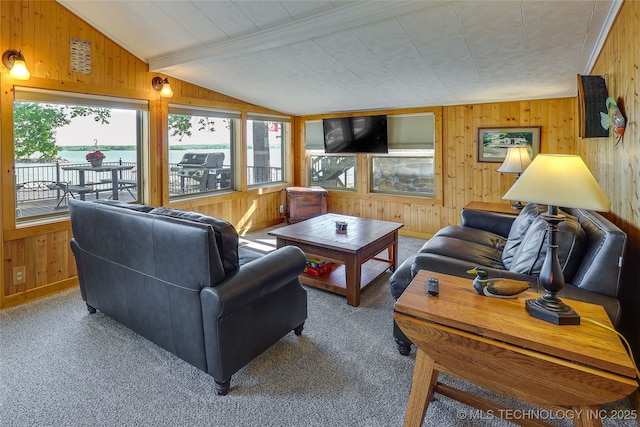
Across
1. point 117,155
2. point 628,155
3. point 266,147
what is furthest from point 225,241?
point 266,147

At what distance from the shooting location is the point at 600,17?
248 cm

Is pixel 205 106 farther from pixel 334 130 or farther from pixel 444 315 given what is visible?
pixel 444 315

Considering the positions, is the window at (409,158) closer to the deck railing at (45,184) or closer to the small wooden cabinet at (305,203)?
the small wooden cabinet at (305,203)

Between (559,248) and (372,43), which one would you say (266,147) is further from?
(559,248)

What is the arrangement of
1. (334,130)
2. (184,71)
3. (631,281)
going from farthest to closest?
(334,130), (184,71), (631,281)

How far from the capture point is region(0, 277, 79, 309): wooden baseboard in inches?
123

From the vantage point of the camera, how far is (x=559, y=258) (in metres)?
1.97

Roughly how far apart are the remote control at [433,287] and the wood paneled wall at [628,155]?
1099 mm

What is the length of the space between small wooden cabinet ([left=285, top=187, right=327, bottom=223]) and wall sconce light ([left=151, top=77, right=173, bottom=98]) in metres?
2.47

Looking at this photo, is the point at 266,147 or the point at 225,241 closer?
the point at 225,241

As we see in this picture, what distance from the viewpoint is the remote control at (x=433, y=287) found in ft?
5.63

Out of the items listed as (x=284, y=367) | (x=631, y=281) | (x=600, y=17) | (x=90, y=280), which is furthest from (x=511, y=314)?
(x=90, y=280)

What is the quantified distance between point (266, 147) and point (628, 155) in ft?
16.5

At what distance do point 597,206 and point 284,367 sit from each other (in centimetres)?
183
